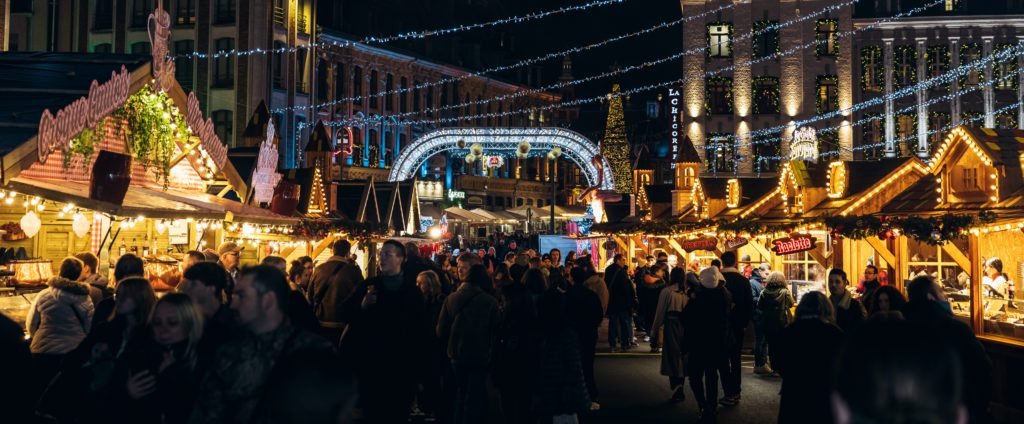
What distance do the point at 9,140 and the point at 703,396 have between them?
24.9 ft

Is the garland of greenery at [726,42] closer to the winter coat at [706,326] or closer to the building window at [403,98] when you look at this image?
the building window at [403,98]

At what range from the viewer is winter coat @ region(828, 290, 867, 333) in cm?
1103

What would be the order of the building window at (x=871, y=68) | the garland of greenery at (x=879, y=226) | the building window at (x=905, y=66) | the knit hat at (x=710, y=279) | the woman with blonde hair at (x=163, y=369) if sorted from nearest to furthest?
the woman with blonde hair at (x=163, y=369) < the knit hat at (x=710, y=279) < the garland of greenery at (x=879, y=226) < the building window at (x=905, y=66) < the building window at (x=871, y=68)

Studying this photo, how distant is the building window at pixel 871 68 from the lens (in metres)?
47.8

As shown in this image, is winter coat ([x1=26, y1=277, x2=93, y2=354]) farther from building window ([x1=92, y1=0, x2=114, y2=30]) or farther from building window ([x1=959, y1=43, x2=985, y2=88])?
building window ([x1=959, y1=43, x2=985, y2=88])

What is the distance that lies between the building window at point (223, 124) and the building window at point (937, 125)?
2963 cm

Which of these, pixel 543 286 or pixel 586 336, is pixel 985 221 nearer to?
pixel 586 336

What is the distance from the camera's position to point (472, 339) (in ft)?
32.4

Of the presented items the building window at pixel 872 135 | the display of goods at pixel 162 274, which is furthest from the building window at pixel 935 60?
the display of goods at pixel 162 274

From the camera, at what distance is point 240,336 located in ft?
16.2

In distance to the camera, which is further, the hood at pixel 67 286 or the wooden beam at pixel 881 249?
the wooden beam at pixel 881 249

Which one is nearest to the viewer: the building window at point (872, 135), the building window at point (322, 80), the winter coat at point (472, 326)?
the winter coat at point (472, 326)

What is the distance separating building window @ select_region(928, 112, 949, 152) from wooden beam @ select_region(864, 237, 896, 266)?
101 ft

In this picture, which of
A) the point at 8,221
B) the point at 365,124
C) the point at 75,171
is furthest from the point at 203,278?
the point at 365,124
